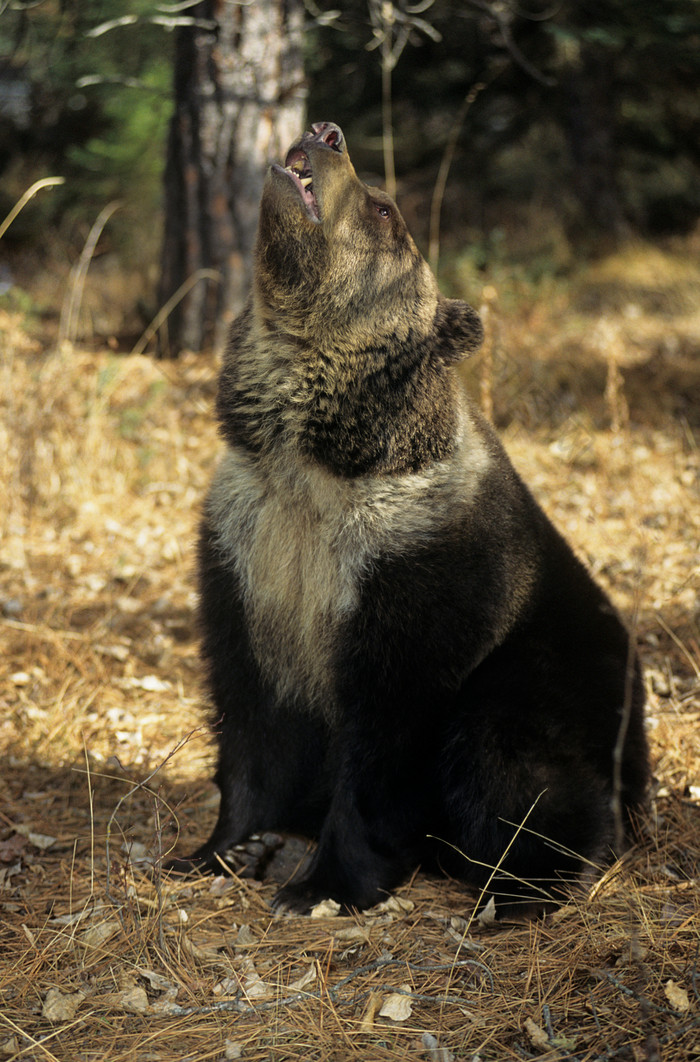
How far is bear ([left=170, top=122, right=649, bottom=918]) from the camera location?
111 inches

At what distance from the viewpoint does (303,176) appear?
2.92 m

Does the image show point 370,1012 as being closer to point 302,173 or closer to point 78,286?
point 302,173

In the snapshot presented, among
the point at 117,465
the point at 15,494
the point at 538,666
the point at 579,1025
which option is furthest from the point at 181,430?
the point at 579,1025

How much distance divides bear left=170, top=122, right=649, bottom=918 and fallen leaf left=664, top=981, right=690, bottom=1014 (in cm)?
58

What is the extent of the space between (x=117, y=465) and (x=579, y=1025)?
13.8 ft

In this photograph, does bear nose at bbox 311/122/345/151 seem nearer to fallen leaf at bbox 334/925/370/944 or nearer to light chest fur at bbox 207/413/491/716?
light chest fur at bbox 207/413/491/716

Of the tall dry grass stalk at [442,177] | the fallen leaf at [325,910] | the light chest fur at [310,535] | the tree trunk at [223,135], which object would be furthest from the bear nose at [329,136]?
the tree trunk at [223,135]

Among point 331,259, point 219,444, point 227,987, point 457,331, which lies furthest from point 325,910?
point 219,444

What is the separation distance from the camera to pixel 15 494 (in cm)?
525

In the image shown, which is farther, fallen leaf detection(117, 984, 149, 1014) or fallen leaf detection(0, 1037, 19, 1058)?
fallen leaf detection(117, 984, 149, 1014)

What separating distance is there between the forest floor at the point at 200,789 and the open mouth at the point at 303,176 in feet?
5.16

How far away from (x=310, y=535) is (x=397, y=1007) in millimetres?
1294

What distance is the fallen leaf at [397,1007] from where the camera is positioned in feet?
7.53

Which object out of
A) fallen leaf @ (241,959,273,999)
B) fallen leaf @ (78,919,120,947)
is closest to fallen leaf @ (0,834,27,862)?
fallen leaf @ (78,919,120,947)
